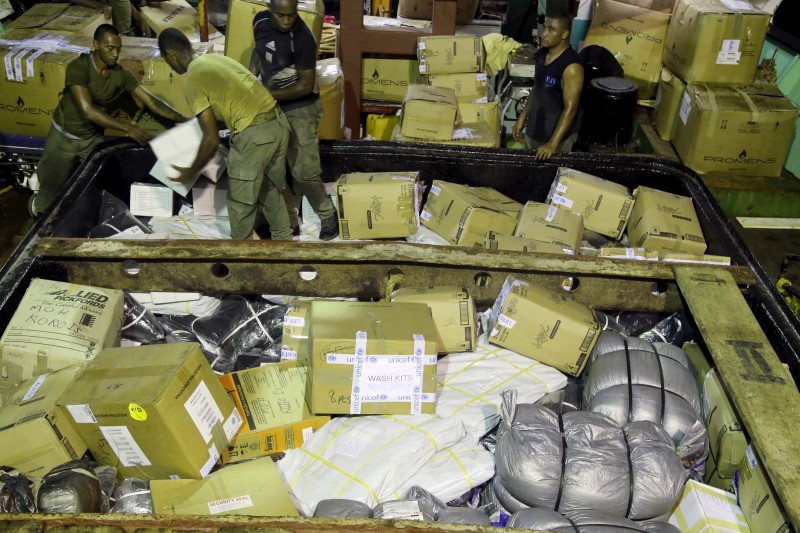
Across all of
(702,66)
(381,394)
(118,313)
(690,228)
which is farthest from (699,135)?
(118,313)

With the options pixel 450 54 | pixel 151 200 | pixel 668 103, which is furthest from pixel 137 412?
pixel 668 103

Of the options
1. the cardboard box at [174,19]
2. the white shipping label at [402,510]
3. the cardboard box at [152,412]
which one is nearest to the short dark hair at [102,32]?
the cardboard box at [174,19]

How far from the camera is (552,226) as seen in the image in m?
3.78

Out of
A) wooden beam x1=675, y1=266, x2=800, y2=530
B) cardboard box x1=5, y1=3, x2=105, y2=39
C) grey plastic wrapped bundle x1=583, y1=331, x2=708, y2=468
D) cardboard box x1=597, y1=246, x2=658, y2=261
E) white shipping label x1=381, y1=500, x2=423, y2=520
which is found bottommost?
white shipping label x1=381, y1=500, x2=423, y2=520

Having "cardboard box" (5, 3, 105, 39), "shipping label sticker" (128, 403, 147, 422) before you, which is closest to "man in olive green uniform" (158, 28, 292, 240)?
A: "shipping label sticker" (128, 403, 147, 422)

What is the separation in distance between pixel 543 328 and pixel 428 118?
231 centimetres

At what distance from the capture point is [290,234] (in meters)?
4.23

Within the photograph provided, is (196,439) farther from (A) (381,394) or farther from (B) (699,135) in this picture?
(B) (699,135)

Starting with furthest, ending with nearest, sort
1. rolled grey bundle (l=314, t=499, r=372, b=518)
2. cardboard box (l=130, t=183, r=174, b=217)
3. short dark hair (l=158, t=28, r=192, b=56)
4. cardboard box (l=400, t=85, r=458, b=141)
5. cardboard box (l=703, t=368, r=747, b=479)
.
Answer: cardboard box (l=400, t=85, r=458, b=141)
cardboard box (l=130, t=183, r=174, b=217)
short dark hair (l=158, t=28, r=192, b=56)
cardboard box (l=703, t=368, r=747, b=479)
rolled grey bundle (l=314, t=499, r=372, b=518)

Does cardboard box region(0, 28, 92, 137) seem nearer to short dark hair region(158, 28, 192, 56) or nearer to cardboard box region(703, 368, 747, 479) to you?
short dark hair region(158, 28, 192, 56)

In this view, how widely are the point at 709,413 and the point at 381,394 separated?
4.40ft

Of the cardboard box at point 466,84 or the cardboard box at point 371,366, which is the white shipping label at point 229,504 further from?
the cardboard box at point 466,84

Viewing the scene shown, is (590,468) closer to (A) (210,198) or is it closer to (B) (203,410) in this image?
(B) (203,410)

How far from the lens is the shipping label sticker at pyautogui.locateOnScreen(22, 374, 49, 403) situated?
2646mm
